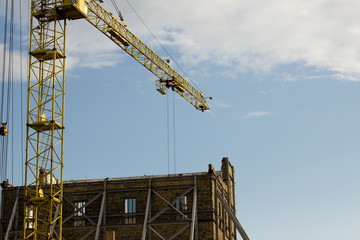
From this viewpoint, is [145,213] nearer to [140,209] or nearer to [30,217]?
[140,209]

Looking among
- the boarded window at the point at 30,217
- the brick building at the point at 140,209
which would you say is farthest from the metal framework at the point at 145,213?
the boarded window at the point at 30,217

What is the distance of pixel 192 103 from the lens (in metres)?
83.1

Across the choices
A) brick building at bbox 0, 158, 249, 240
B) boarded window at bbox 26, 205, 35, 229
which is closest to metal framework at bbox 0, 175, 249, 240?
brick building at bbox 0, 158, 249, 240

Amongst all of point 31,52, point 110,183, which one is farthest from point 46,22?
point 110,183

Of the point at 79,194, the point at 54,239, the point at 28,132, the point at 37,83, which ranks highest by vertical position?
the point at 37,83

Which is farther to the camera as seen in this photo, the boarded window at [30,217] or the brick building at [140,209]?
the boarded window at [30,217]

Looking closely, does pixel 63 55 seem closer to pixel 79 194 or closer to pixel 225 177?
pixel 79 194

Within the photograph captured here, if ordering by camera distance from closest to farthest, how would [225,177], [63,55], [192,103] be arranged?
[63,55] → [225,177] → [192,103]

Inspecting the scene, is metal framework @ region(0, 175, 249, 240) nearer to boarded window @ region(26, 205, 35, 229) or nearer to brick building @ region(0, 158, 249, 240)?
brick building @ region(0, 158, 249, 240)

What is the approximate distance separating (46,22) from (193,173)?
17150 millimetres

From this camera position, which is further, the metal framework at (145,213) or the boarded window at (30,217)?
the boarded window at (30,217)

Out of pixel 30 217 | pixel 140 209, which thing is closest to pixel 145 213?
pixel 140 209

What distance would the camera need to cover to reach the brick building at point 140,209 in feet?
159

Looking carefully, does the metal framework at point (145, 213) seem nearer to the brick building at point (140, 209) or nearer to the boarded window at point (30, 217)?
the brick building at point (140, 209)
